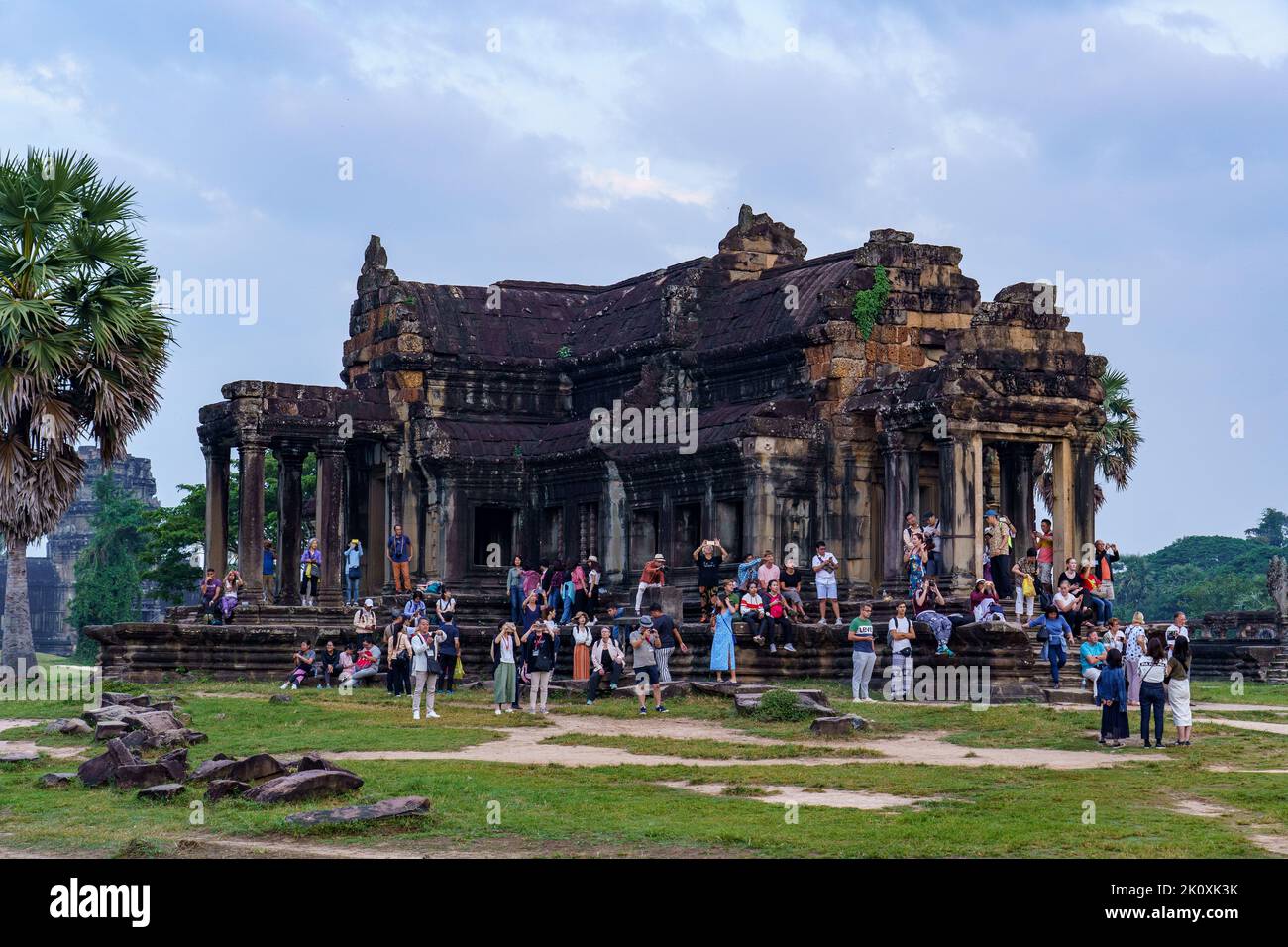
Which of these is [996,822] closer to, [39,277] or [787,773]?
[787,773]

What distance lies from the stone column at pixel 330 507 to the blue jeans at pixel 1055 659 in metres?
16.3

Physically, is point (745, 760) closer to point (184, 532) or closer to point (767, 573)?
point (767, 573)

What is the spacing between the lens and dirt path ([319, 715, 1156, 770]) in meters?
21.7

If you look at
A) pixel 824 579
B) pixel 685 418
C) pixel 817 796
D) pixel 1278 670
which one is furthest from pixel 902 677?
pixel 1278 670

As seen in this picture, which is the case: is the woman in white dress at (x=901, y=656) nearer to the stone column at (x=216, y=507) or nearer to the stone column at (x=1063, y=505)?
the stone column at (x=1063, y=505)

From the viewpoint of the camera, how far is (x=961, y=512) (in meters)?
34.3

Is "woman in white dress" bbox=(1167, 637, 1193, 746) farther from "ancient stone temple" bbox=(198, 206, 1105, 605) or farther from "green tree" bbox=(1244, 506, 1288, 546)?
"green tree" bbox=(1244, 506, 1288, 546)

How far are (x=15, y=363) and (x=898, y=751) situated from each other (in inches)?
608

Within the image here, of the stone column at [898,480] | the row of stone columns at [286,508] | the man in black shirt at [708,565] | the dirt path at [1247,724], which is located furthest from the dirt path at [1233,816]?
the row of stone columns at [286,508]

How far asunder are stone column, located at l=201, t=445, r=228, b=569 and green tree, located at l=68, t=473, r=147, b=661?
3620 cm

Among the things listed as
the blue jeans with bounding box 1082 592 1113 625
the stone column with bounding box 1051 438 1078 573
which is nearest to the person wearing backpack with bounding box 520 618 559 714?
the blue jeans with bounding box 1082 592 1113 625

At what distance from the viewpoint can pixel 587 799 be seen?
731 inches

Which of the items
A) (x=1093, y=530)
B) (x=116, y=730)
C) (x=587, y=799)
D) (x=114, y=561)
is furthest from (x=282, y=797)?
(x=114, y=561)

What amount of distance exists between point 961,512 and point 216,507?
1604cm
